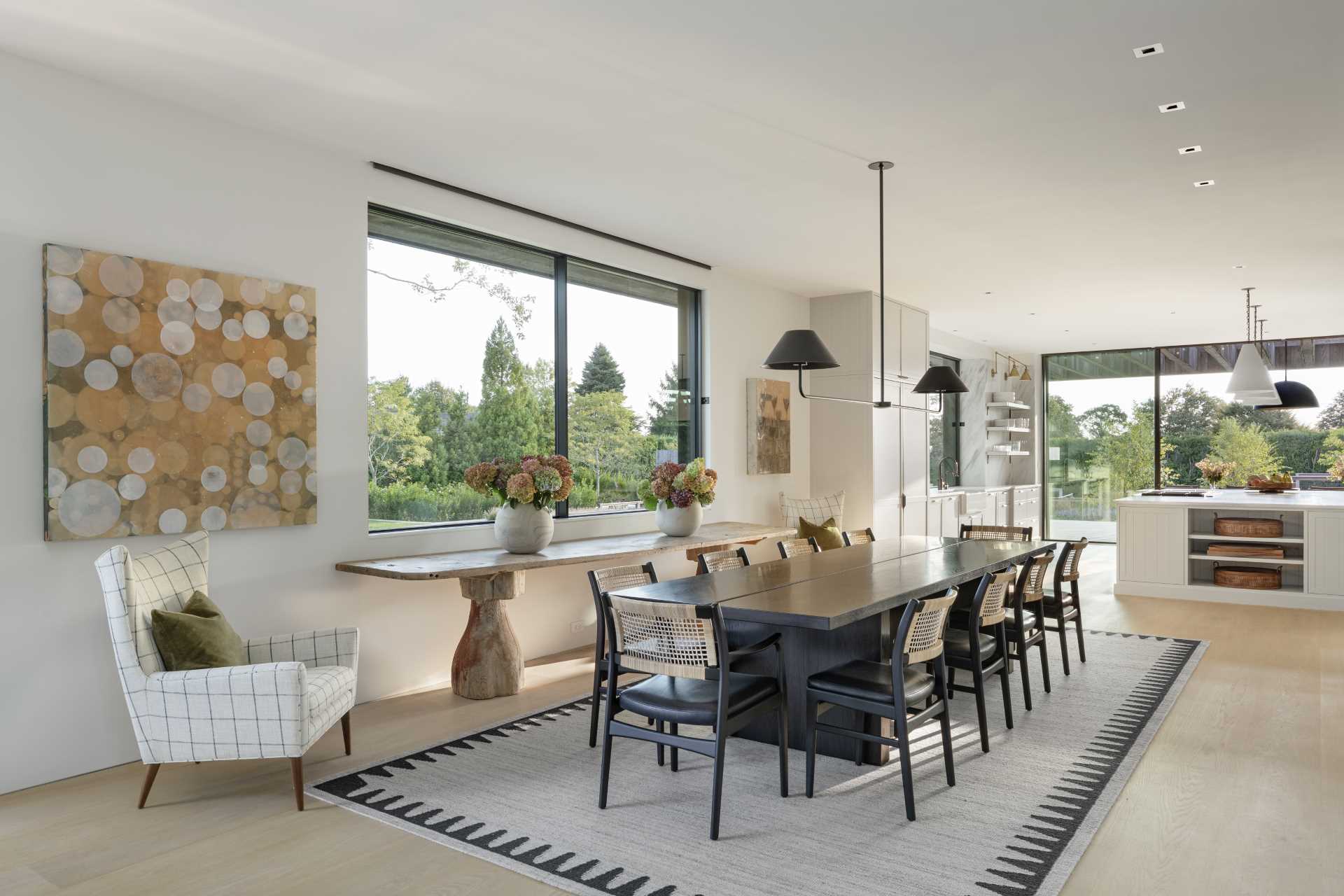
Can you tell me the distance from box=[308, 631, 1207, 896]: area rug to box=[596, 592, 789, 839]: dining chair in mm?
169

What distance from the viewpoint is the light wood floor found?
2592mm

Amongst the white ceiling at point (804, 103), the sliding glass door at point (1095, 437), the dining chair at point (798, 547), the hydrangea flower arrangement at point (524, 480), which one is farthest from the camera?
the sliding glass door at point (1095, 437)

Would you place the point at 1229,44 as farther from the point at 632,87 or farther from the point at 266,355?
the point at 266,355

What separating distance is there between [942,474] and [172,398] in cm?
847

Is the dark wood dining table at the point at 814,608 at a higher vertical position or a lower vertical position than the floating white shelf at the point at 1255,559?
higher

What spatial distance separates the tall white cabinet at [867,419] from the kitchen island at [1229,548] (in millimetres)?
1901

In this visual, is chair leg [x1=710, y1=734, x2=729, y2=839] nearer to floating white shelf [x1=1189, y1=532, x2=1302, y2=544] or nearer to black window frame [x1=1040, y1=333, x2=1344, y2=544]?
floating white shelf [x1=1189, y1=532, x2=1302, y2=544]

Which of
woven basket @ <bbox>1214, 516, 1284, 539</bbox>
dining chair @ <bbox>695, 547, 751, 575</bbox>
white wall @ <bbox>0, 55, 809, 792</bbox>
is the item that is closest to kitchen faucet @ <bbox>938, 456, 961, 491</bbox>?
woven basket @ <bbox>1214, 516, 1284, 539</bbox>

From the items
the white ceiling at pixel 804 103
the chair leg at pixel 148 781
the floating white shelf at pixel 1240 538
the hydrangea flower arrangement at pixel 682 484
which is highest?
the white ceiling at pixel 804 103

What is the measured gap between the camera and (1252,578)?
7.53 metres

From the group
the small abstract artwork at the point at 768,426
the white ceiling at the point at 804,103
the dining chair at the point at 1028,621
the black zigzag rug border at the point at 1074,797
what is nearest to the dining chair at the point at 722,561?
the dining chair at the point at 1028,621

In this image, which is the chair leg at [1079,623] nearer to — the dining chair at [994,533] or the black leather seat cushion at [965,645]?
the dining chair at [994,533]

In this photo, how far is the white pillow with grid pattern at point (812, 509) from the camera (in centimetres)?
747

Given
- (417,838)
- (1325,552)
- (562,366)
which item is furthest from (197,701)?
(1325,552)
